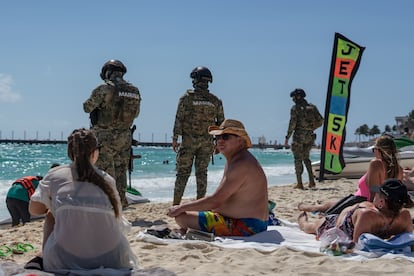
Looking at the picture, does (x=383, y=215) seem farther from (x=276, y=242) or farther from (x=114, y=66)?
(x=114, y=66)

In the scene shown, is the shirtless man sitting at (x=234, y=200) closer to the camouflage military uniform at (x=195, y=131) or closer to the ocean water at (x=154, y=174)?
the camouflage military uniform at (x=195, y=131)

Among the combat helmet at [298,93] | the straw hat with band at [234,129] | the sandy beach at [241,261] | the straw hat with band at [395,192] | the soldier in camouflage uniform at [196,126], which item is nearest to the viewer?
the sandy beach at [241,261]

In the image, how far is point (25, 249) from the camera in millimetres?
4590

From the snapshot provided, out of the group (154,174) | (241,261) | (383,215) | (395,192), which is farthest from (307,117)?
(154,174)

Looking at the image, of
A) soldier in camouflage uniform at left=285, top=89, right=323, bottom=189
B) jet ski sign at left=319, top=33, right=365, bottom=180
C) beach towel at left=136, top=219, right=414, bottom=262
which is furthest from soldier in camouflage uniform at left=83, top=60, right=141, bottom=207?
soldier in camouflage uniform at left=285, top=89, right=323, bottom=189

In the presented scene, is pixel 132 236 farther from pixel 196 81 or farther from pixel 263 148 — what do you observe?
pixel 263 148

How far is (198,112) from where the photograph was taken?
7.05 meters

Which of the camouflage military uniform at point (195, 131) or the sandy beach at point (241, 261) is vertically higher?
the camouflage military uniform at point (195, 131)

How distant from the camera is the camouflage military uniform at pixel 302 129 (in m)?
11.0

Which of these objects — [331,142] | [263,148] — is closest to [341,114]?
[331,142]

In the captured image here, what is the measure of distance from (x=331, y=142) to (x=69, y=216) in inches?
294

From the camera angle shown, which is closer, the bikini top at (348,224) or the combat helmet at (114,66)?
the bikini top at (348,224)

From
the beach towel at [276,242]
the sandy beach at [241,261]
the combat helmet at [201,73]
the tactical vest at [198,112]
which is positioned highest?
the combat helmet at [201,73]

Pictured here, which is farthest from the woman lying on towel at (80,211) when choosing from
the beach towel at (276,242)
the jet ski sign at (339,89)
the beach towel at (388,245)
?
the jet ski sign at (339,89)
